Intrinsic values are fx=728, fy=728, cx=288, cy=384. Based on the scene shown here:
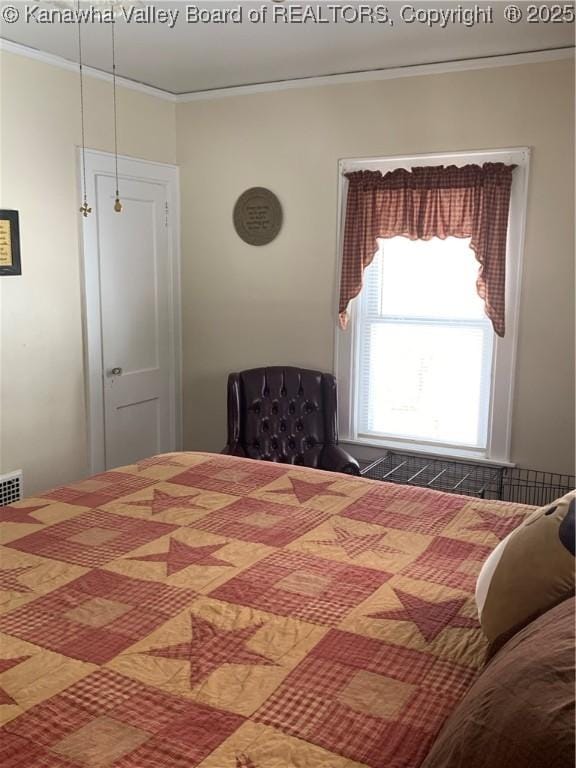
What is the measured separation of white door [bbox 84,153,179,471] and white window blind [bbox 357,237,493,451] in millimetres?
1366

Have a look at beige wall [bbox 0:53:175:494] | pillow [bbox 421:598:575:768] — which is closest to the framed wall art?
A: beige wall [bbox 0:53:175:494]

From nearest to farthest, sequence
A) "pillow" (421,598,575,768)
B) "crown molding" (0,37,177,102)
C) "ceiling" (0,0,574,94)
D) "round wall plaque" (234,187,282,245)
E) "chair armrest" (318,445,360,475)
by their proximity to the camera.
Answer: "pillow" (421,598,575,768) → "ceiling" (0,0,574,94) → "crown molding" (0,37,177,102) → "chair armrest" (318,445,360,475) → "round wall plaque" (234,187,282,245)

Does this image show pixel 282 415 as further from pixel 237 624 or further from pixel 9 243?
pixel 237 624

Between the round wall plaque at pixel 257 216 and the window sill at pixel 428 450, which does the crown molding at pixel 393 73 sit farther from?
the window sill at pixel 428 450

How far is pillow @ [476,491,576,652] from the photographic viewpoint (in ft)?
4.52

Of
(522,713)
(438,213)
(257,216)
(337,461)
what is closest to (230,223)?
(257,216)

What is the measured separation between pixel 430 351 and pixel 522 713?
326 centimetres

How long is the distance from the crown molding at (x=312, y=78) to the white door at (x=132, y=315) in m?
0.46

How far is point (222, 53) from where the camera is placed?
12.4ft

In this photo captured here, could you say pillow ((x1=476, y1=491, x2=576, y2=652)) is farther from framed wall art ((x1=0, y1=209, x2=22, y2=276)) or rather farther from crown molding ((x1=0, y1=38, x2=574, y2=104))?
framed wall art ((x1=0, y1=209, x2=22, y2=276))

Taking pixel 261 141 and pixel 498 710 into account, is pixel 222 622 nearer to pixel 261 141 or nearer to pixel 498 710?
pixel 498 710

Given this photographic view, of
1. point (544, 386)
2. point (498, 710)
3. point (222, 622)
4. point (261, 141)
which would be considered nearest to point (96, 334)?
point (261, 141)

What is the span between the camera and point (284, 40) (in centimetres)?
355

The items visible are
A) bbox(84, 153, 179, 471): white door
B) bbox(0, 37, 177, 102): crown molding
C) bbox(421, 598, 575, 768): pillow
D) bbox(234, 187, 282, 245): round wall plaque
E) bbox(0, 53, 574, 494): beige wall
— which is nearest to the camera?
bbox(421, 598, 575, 768): pillow
